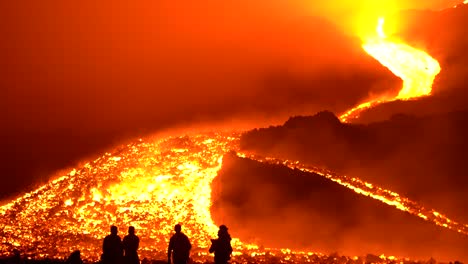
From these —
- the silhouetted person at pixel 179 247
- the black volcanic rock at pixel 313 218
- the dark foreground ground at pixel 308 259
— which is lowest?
the silhouetted person at pixel 179 247

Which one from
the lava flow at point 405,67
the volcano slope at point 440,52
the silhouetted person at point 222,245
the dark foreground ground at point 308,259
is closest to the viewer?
the silhouetted person at point 222,245

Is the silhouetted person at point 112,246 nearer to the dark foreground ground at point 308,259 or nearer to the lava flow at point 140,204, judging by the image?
the dark foreground ground at point 308,259

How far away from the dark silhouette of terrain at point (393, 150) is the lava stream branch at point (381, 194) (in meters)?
1.63

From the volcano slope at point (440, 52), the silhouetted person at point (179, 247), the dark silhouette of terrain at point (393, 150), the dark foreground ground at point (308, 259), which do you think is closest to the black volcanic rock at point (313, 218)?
the dark foreground ground at point (308, 259)

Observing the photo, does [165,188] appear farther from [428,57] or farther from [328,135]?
[428,57]

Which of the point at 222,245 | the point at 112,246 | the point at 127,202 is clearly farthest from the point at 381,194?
the point at 112,246

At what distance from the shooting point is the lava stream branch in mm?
29828

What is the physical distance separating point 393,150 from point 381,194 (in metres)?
5.75

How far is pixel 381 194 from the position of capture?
108 feet

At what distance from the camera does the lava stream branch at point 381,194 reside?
29828mm

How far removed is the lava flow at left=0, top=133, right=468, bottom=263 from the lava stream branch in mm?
63

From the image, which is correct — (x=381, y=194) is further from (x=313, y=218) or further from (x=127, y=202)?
(x=127, y=202)

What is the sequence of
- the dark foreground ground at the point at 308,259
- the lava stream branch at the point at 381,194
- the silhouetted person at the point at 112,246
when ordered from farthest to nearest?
the lava stream branch at the point at 381,194, the dark foreground ground at the point at 308,259, the silhouetted person at the point at 112,246

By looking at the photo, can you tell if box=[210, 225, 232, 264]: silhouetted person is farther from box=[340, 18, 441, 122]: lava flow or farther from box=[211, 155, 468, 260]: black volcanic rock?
box=[340, 18, 441, 122]: lava flow
